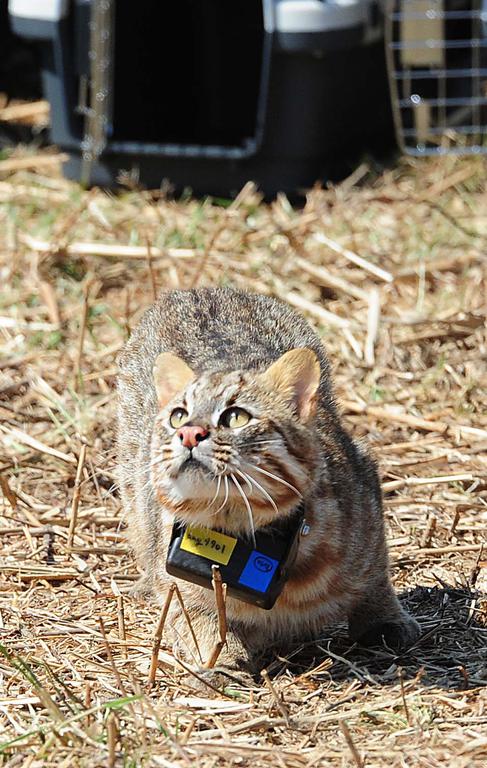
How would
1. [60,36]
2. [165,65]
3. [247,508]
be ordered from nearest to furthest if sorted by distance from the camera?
1. [247,508]
2. [60,36]
3. [165,65]

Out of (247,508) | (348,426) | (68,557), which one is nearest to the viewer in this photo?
(247,508)

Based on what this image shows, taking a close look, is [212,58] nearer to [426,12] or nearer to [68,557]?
[426,12]

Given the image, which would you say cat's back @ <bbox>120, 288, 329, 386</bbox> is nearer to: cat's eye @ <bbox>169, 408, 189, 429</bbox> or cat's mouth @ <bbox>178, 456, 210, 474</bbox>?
cat's eye @ <bbox>169, 408, 189, 429</bbox>

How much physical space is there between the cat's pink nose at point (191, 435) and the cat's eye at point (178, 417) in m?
0.11

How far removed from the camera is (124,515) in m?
4.22

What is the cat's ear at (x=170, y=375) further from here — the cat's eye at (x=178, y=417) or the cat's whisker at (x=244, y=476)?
the cat's whisker at (x=244, y=476)

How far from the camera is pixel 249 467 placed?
300cm

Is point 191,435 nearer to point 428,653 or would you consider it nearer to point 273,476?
point 273,476

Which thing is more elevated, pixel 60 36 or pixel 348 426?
pixel 60 36

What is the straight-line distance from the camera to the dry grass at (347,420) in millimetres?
3109

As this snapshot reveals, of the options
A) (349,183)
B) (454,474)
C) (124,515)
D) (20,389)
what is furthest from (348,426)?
(349,183)

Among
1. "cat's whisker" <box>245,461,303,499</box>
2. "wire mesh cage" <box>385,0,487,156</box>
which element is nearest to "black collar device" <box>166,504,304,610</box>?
"cat's whisker" <box>245,461,303,499</box>

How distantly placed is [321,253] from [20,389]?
192 centimetres

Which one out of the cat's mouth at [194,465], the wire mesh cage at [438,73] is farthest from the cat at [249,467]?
the wire mesh cage at [438,73]
